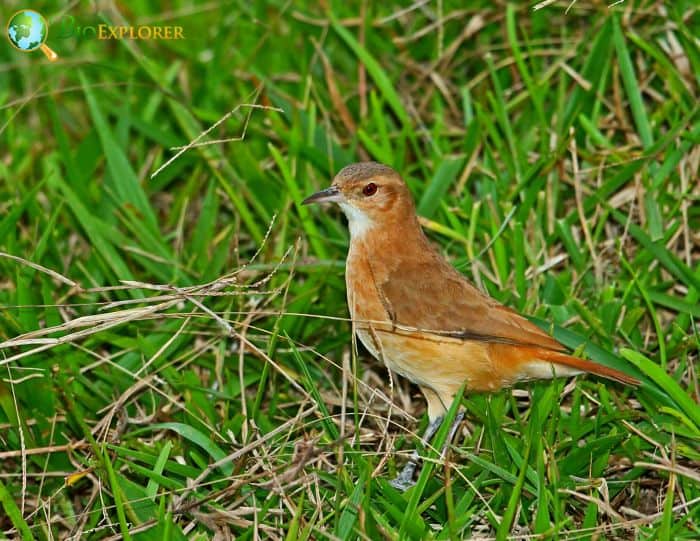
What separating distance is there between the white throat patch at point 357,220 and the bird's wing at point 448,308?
27 centimetres

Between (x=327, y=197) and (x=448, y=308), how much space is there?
0.78 meters

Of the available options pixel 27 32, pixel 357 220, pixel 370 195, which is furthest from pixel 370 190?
pixel 27 32

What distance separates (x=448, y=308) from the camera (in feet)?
14.6

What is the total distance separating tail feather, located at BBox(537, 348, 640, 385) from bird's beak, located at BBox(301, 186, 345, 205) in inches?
46.2

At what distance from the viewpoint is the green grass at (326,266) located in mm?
3934

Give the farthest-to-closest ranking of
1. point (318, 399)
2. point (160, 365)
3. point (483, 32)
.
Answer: point (483, 32) < point (160, 365) < point (318, 399)

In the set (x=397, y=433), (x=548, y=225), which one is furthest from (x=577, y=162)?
(x=397, y=433)

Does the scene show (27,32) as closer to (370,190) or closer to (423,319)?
(370,190)

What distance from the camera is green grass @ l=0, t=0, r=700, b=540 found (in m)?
3.93

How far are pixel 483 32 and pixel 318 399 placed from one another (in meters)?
3.15

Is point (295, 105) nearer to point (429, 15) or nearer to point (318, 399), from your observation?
point (429, 15)

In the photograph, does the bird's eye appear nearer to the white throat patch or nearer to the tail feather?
the white throat patch

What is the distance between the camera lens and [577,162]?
549cm

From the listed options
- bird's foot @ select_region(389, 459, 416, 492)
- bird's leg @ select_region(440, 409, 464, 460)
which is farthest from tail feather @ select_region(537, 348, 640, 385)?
bird's foot @ select_region(389, 459, 416, 492)
